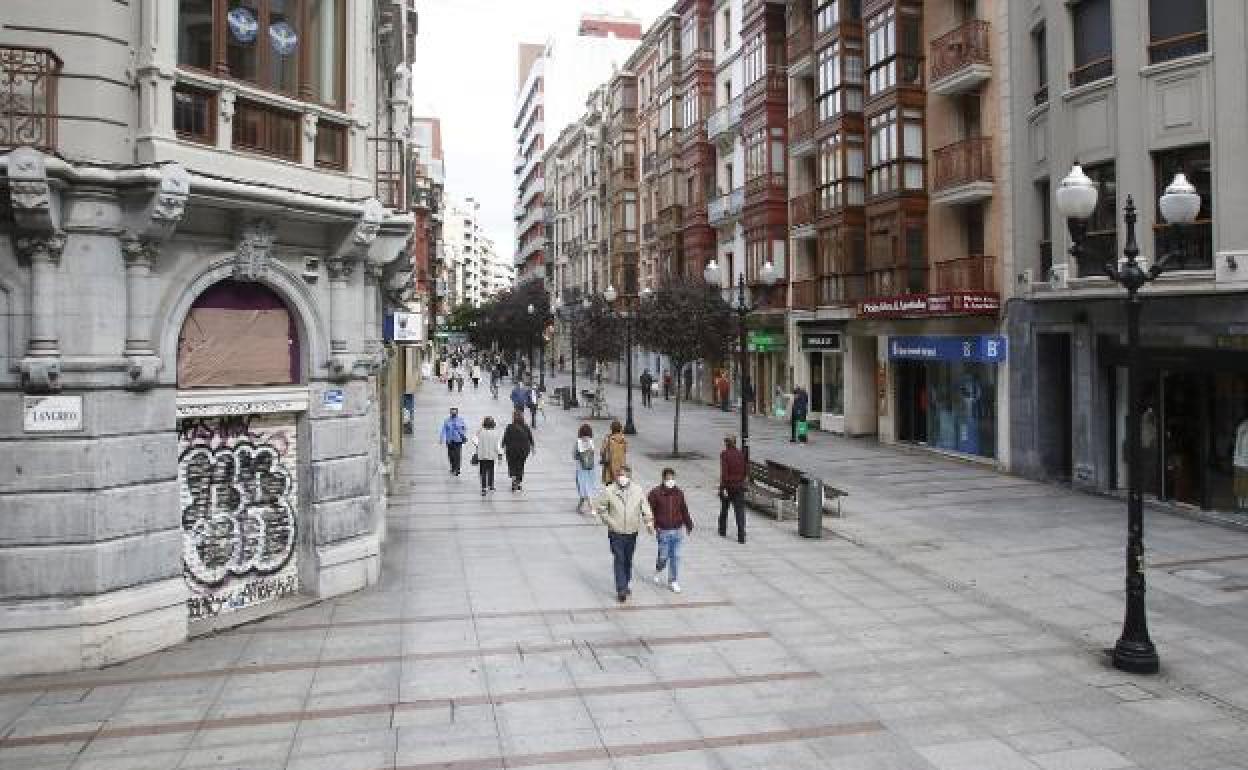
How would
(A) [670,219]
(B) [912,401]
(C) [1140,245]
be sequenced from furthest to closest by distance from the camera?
(A) [670,219] < (B) [912,401] < (C) [1140,245]

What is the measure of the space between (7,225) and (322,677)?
218 inches

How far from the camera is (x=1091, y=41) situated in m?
19.8

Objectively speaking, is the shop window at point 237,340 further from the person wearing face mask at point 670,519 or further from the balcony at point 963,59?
the balcony at point 963,59

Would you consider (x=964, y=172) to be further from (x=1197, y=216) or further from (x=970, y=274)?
(x=1197, y=216)

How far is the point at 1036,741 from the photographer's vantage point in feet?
26.5

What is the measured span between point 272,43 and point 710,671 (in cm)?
903

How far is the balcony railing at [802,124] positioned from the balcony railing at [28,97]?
2830cm

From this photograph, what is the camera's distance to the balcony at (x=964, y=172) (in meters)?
24.7

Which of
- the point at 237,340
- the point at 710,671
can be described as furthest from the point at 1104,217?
the point at 237,340

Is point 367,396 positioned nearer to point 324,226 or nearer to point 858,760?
point 324,226

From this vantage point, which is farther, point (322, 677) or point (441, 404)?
point (441, 404)

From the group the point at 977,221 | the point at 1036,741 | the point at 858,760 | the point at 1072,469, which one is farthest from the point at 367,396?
the point at 977,221

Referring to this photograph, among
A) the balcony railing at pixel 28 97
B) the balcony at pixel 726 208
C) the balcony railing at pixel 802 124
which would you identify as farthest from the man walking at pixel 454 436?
the balcony at pixel 726 208

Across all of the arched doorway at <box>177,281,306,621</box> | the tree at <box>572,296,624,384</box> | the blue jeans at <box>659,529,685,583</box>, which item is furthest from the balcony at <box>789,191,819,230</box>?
the arched doorway at <box>177,281,306,621</box>
